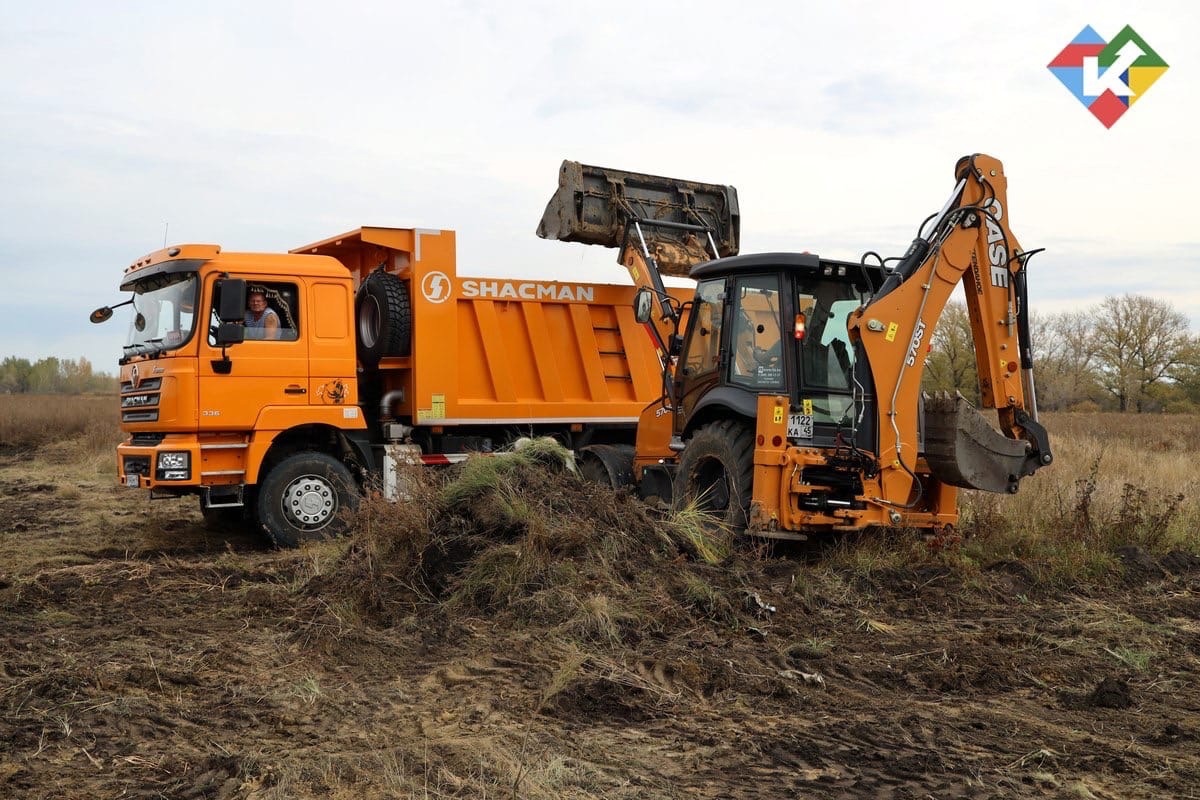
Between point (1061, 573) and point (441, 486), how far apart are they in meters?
4.66

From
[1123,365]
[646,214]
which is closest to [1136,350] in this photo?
[1123,365]

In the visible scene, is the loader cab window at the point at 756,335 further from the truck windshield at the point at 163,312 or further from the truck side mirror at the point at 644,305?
the truck windshield at the point at 163,312

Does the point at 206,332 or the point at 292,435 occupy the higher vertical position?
the point at 206,332

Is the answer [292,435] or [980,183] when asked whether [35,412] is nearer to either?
[292,435]

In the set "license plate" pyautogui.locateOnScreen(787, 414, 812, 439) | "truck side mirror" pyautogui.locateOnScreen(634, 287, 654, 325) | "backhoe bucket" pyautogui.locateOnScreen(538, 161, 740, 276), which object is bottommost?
"license plate" pyautogui.locateOnScreen(787, 414, 812, 439)

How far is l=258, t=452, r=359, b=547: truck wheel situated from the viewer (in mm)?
10742

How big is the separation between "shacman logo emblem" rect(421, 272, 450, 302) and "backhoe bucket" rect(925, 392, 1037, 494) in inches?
204

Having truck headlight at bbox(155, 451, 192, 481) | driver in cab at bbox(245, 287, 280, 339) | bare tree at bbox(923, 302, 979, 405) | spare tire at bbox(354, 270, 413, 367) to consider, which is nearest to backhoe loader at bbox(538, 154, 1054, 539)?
spare tire at bbox(354, 270, 413, 367)

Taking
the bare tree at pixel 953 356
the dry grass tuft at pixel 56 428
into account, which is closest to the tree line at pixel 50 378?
the dry grass tuft at pixel 56 428

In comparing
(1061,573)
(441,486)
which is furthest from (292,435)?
(1061,573)

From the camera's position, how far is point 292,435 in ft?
36.7

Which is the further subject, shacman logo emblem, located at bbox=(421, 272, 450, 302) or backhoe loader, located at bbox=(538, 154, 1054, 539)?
shacman logo emblem, located at bbox=(421, 272, 450, 302)

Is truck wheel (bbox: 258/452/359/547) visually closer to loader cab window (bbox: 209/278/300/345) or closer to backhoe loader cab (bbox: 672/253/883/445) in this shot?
loader cab window (bbox: 209/278/300/345)

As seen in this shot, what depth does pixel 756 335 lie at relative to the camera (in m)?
9.11
